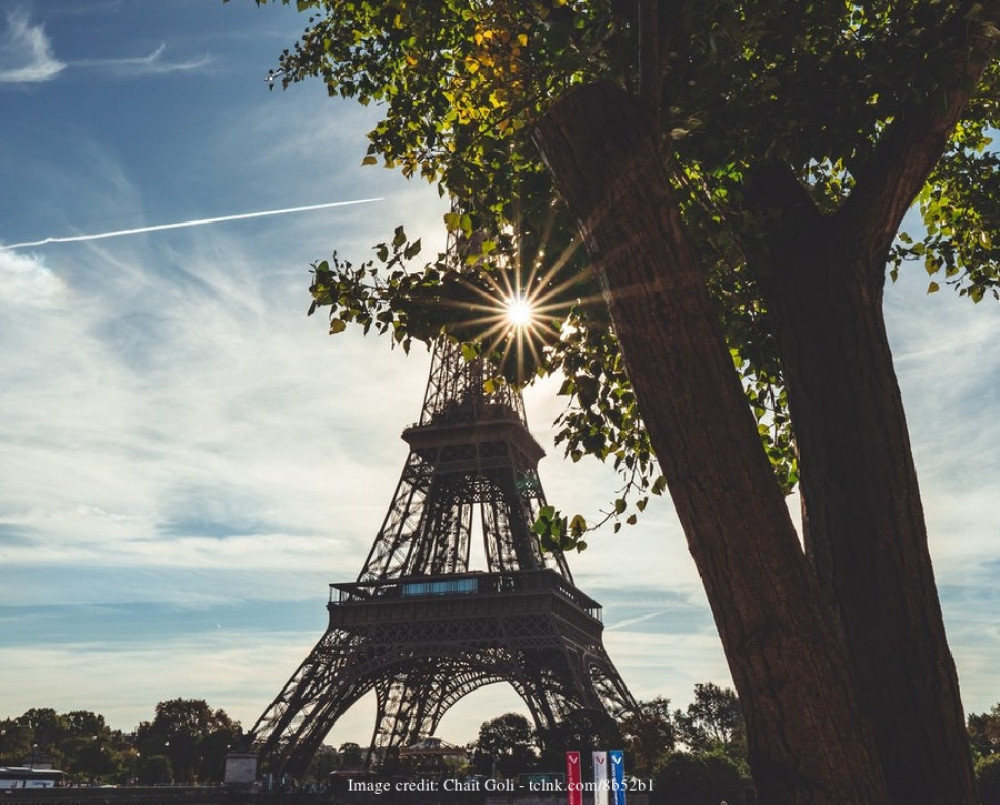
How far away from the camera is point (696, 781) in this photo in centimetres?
4600

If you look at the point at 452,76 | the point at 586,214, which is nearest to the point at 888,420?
the point at 586,214

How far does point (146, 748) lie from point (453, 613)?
78.5 meters

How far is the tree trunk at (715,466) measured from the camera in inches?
115

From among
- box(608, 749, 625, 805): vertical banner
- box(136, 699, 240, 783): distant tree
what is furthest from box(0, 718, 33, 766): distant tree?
box(608, 749, 625, 805): vertical banner

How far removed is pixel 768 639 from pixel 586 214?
6.39 feet

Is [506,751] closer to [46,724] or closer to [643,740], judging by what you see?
[643,740]

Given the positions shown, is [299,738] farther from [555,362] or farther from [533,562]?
[555,362]

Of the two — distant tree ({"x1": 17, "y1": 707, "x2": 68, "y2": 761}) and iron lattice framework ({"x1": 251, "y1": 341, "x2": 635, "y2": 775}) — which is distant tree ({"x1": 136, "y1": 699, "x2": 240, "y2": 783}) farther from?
iron lattice framework ({"x1": 251, "y1": 341, "x2": 635, "y2": 775})

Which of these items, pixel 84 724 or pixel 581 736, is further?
pixel 84 724

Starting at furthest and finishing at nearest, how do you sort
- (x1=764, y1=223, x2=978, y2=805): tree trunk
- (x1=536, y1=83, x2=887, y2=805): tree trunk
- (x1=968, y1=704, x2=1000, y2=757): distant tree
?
(x1=968, y1=704, x2=1000, y2=757): distant tree, (x1=764, y1=223, x2=978, y2=805): tree trunk, (x1=536, y1=83, x2=887, y2=805): tree trunk

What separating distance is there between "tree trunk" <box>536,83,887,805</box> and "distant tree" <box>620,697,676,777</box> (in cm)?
5062

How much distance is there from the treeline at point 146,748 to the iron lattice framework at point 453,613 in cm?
4782

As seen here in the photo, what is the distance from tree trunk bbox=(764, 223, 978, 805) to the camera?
12.0 feet

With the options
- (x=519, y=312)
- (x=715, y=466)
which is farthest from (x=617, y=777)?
(x=715, y=466)
